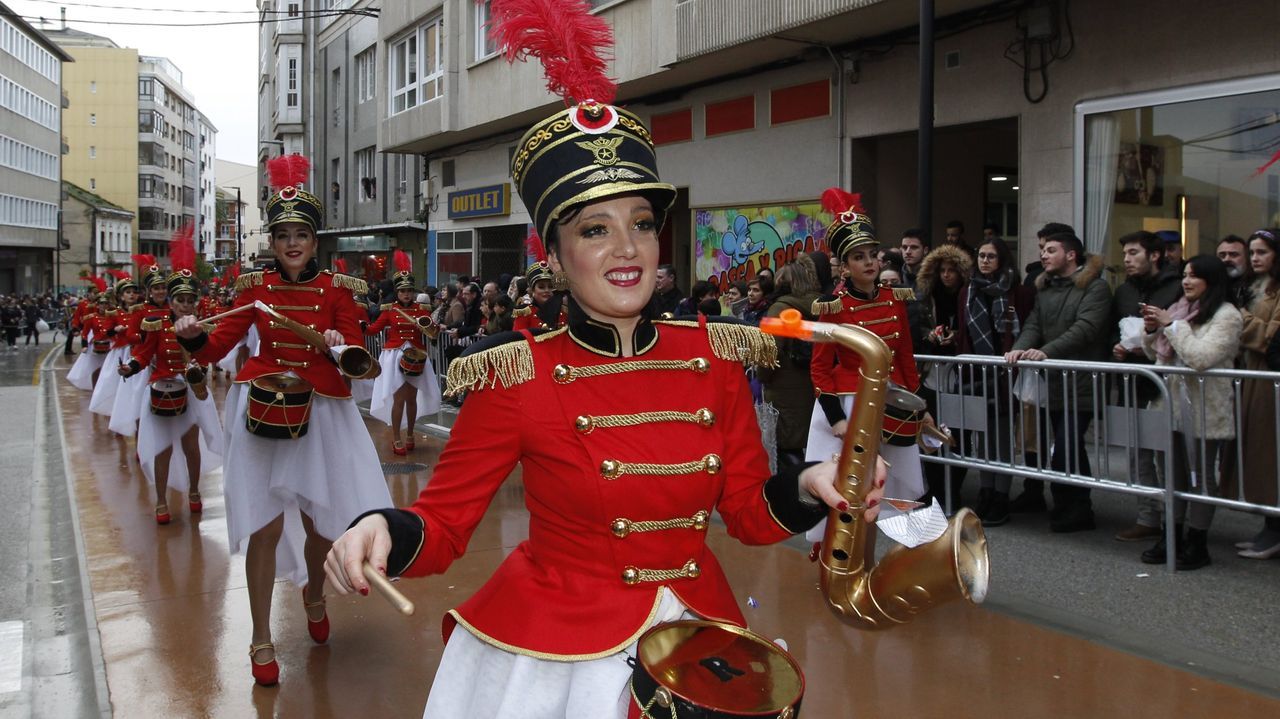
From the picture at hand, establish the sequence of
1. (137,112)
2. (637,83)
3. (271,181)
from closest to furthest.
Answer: (271,181) → (637,83) → (137,112)

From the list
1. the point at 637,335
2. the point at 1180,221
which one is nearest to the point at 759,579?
the point at 637,335

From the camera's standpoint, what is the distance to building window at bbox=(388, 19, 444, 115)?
2414 centimetres

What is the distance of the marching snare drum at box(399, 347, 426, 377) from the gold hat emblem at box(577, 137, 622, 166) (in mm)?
9741

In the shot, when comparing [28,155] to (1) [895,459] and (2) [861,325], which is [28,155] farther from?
(1) [895,459]

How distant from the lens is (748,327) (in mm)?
2824

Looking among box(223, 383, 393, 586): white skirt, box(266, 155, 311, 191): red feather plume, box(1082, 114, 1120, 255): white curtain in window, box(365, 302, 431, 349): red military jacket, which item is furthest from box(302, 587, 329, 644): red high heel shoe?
box(1082, 114, 1120, 255): white curtain in window

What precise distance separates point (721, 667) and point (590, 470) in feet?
1.89

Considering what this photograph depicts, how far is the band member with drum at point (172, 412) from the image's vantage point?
8.85 metres

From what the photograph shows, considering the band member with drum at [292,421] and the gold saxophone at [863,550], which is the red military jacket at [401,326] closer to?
the band member with drum at [292,421]

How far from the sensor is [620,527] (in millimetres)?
2529

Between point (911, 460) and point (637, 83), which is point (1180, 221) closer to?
point (911, 460)

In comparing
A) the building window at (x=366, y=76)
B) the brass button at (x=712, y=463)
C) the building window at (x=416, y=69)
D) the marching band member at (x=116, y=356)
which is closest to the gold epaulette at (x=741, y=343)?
the brass button at (x=712, y=463)

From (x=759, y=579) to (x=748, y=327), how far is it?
4.00 m

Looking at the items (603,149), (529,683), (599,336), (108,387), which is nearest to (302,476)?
(599,336)
